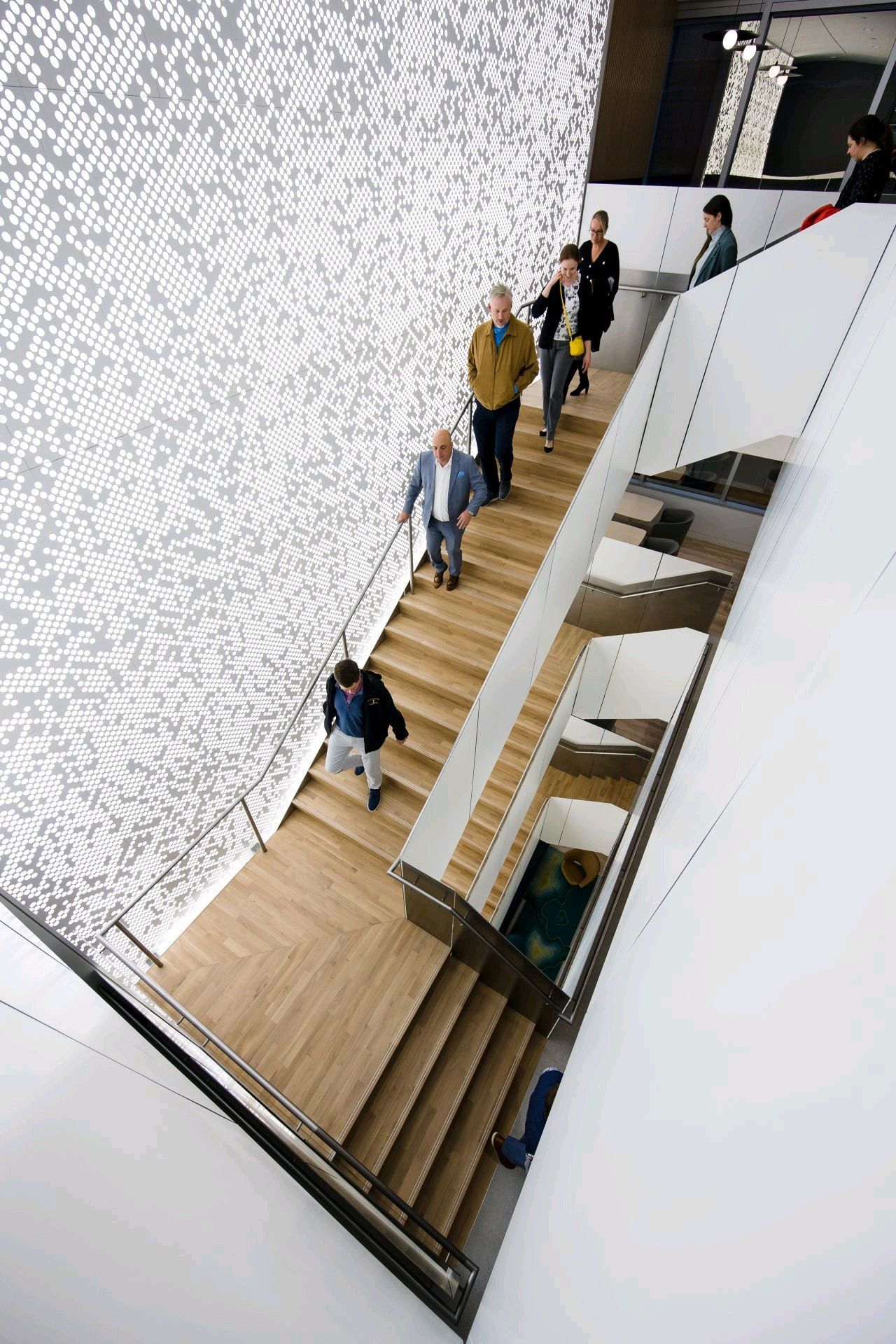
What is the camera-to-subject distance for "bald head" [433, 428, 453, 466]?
166 inches

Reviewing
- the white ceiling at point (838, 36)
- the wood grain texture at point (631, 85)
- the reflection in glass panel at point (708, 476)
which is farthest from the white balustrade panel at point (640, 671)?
the white ceiling at point (838, 36)

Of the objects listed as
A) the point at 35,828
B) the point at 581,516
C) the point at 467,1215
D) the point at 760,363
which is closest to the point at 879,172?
the point at 760,363

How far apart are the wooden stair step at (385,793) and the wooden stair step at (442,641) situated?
1124mm

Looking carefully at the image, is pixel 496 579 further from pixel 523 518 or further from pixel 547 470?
pixel 547 470

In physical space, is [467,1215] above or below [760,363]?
below

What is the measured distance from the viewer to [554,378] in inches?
205

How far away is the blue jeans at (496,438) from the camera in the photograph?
15.8ft

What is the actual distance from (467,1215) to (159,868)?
9.97 ft

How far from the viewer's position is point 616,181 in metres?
7.09

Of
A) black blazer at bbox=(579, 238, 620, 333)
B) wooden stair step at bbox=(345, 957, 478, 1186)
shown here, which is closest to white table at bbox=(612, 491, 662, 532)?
black blazer at bbox=(579, 238, 620, 333)

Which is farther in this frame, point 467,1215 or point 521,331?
point 521,331

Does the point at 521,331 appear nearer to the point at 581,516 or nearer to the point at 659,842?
the point at 581,516

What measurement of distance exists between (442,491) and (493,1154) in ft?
15.3

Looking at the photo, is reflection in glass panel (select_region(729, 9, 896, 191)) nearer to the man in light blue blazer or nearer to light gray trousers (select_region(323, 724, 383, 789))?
the man in light blue blazer
